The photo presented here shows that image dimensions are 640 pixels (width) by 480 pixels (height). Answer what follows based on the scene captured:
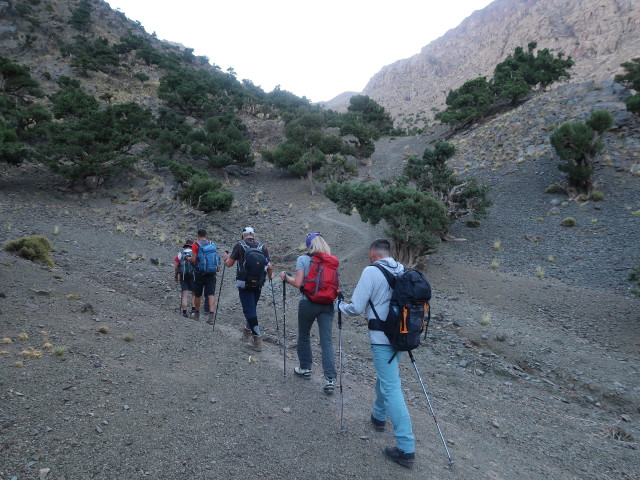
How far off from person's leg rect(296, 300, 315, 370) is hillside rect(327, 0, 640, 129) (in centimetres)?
6049

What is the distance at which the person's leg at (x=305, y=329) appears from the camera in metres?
4.54

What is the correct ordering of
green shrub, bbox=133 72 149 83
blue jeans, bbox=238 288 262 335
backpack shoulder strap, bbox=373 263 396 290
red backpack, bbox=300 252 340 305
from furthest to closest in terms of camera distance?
green shrub, bbox=133 72 149 83 → blue jeans, bbox=238 288 262 335 → red backpack, bbox=300 252 340 305 → backpack shoulder strap, bbox=373 263 396 290

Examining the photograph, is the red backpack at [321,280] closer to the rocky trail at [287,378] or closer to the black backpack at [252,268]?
the rocky trail at [287,378]

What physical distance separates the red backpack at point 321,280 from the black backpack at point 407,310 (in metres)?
1.04

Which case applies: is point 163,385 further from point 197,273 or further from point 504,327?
point 504,327

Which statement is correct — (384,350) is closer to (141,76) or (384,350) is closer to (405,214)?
(405,214)

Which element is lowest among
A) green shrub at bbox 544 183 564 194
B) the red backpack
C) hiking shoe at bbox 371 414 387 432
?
hiking shoe at bbox 371 414 387 432

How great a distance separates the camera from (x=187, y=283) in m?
8.41

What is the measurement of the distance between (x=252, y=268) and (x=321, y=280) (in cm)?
164

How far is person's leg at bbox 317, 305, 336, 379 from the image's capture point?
456 centimetres

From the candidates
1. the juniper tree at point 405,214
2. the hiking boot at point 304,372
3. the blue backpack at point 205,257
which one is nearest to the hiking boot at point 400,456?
the hiking boot at point 304,372

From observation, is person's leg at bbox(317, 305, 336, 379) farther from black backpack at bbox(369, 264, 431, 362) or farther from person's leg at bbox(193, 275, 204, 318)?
person's leg at bbox(193, 275, 204, 318)

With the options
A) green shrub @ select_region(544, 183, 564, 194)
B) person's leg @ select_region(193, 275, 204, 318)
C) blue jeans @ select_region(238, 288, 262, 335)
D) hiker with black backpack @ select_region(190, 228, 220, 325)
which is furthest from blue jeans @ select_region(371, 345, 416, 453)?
green shrub @ select_region(544, 183, 564, 194)

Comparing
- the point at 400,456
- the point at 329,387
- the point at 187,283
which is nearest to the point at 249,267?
the point at 329,387
